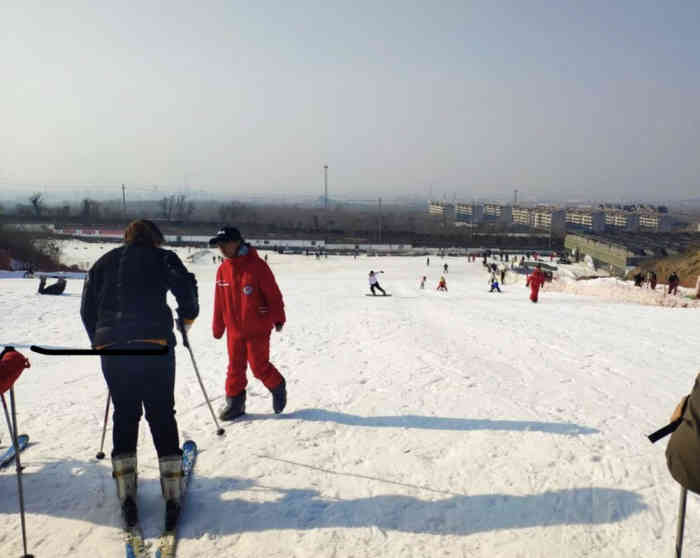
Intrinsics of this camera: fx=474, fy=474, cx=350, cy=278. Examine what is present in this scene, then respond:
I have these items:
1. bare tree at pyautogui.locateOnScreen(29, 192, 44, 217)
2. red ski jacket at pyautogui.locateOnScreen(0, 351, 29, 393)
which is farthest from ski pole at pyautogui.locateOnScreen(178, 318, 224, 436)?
bare tree at pyautogui.locateOnScreen(29, 192, 44, 217)

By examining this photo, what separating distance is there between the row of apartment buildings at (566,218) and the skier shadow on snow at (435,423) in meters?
128

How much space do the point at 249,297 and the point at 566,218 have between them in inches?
7037

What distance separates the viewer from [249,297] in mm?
4285

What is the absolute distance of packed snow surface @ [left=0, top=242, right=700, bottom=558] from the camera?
2783mm

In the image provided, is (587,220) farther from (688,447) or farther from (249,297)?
(688,447)

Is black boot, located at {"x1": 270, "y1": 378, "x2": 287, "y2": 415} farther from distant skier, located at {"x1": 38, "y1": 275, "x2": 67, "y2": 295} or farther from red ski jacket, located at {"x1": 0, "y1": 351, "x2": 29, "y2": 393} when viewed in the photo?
distant skier, located at {"x1": 38, "y1": 275, "x2": 67, "y2": 295}

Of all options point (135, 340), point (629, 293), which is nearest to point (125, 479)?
point (135, 340)

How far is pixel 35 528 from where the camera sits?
2.84 m

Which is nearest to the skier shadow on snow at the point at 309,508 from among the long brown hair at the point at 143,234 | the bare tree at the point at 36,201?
the long brown hair at the point at 143,234

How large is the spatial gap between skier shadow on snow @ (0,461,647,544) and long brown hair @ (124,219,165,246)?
1689 millimetres

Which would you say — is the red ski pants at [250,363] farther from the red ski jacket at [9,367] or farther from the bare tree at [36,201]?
the bare tree at [36,201]

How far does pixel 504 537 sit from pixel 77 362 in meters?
6.30

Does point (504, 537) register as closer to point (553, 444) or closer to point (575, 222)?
point (553, 444)

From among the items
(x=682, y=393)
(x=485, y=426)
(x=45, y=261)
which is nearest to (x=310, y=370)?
(x=485, y=426)
